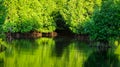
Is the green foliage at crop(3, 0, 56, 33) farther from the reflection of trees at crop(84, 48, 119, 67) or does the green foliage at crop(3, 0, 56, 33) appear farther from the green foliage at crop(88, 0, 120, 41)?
the reflection of trees at crop(84, 48, 119, 67)

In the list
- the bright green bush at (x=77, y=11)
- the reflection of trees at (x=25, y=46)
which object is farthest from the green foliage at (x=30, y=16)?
the reflection of trees at (x=25, y=46)

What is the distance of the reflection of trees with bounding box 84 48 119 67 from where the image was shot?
4735cm

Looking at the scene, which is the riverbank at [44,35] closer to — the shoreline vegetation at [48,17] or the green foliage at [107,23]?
the shoreline vegetation at [48,17]

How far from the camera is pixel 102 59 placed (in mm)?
52625

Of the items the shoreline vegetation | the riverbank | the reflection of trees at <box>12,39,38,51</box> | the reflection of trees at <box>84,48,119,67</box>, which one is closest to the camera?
the reflection of trees at <box>84,48,119,67</box>

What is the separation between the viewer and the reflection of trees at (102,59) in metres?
47.3

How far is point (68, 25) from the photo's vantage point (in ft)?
355

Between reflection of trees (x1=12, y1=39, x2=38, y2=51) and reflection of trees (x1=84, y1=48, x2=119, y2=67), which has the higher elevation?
reflection of trees (x1=12, y1=39, x2=38, y2=51)

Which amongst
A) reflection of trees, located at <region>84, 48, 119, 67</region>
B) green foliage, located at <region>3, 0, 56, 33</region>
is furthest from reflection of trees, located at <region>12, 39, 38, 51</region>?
green foliage, located at <region>3, 0, 56, 33</region>

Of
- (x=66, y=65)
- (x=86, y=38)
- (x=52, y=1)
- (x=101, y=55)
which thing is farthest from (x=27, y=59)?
(x=52, y=1)

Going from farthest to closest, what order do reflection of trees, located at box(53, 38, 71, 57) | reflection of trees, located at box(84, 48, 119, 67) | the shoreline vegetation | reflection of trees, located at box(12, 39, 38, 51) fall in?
1. the shoreline vegetation
2. reflection of trees, located at box(12, 39, 38, 51)
3. reflection of trees, located at box(53, 38, 71, 57)
4. reflection of trees, located at box(84, 48, 119, 67)

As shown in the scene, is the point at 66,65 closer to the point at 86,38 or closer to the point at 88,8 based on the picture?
the point at 86,38

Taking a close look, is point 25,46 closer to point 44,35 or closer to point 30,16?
point 30,16

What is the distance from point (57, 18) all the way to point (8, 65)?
6989 centimetres
